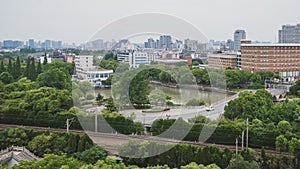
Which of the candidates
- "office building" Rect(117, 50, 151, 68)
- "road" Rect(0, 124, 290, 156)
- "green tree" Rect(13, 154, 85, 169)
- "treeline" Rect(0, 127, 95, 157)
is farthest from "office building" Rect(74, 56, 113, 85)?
"green tree" Rect(13, 154, 85, 169)

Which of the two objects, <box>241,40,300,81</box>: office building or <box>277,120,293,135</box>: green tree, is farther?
<box>241,40,300,81</box>: office building

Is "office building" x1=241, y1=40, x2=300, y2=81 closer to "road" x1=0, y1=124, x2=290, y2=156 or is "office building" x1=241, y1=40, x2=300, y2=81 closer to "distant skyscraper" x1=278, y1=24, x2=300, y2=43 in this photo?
"road" x1=0, y1=124, x2=290, y2=156

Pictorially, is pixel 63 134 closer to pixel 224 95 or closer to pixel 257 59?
pixel 224 95

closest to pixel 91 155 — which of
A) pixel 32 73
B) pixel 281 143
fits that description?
pixel 281 143

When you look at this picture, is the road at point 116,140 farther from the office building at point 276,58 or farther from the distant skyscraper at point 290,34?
→ the distant skyscraper at point 290,34

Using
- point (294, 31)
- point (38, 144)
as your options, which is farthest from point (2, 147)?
point (294, 31)
